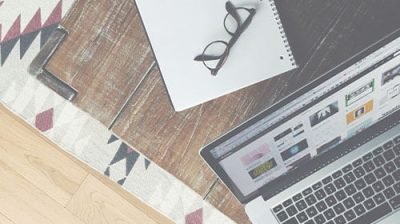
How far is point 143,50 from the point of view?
3.70 ft

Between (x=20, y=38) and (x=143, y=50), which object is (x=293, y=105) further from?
(x=20, y=38)

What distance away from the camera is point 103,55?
1136mm

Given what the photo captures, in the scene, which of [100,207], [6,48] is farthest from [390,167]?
[6,48]

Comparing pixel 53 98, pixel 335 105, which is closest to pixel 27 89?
pixel 53 98

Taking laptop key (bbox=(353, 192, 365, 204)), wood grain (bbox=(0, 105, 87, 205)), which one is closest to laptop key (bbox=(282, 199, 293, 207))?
laptop key (bbox=(353, 192, 365, 204))

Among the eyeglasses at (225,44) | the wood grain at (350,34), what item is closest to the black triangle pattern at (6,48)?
the eyeglasses at (225,44)

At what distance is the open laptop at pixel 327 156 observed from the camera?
912 millimetres

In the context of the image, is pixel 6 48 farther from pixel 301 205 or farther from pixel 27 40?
pixel 301 205

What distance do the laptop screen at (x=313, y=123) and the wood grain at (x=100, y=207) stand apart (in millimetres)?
708

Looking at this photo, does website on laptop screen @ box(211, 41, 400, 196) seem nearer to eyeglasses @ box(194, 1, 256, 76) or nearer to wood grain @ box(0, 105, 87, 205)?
eyeglasses @ box(194, 1, 256, 76)

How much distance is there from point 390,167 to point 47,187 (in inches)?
41.2

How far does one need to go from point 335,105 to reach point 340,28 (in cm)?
19

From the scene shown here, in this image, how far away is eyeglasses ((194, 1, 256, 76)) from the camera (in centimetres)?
104

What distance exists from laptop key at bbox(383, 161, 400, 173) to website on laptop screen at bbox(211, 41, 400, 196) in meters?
0.08
